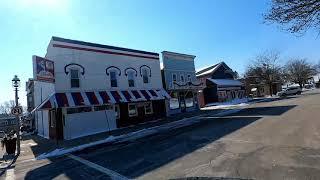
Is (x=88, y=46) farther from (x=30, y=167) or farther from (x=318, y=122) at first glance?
(x=318, y=122)

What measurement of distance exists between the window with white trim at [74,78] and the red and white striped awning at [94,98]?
0.70 metres

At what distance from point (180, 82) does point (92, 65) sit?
1432cm

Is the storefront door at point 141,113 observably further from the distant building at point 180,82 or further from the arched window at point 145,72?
the distant building at point 180,82

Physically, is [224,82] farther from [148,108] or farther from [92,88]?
[92,88]

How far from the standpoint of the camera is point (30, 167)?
12820 millimetres

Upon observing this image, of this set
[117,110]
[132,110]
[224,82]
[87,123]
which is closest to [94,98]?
[87,123]

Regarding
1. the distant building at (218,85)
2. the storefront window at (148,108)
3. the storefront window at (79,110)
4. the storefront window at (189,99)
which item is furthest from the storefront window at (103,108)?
the distant building at (218,85)

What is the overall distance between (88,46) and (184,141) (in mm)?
13649

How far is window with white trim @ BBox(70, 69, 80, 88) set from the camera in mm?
23031

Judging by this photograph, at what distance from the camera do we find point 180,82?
1423 inches

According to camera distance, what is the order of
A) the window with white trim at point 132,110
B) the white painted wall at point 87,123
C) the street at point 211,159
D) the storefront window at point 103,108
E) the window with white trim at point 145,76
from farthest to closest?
the window with white trim at point 145,76
the window with white trim at point 132,110
the storefront window at point 103,108
the white painted wall at point 87,123
the street at point 211,159

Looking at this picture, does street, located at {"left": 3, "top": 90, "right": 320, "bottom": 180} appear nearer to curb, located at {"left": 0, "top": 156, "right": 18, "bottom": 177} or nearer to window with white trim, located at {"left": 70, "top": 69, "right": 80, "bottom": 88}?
curb, located at {"left": 0, "top": 156, "right": 18, "bottom": 177}

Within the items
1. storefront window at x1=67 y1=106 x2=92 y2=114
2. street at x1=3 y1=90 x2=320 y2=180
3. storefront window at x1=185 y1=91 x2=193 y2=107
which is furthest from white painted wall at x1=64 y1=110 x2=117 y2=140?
storefront window at x1=185 y1=91 x2=193 y2=107

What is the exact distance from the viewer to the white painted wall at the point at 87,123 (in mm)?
21969
